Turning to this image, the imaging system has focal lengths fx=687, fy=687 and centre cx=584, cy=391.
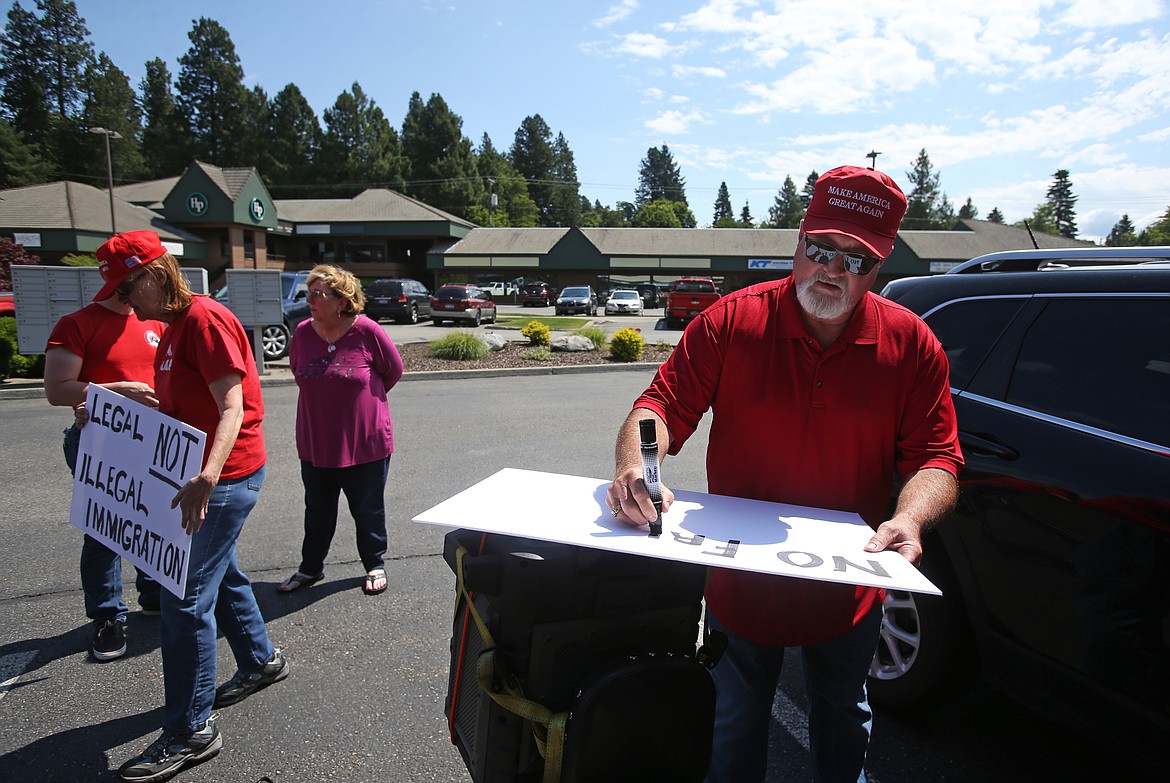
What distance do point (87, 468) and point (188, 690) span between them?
1113mm

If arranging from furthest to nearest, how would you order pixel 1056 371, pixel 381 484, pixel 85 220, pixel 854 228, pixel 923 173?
pixel 923 173, pixel 85 220, pixel 381 484, pixel 1056 371, pixel 854 228

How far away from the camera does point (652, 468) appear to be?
1.58 m

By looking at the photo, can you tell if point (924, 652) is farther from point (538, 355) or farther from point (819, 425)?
point (538, 355)

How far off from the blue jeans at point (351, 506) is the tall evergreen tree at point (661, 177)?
14978 centimetres

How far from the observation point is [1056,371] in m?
2.60

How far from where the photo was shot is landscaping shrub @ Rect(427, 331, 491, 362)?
15.4 metres

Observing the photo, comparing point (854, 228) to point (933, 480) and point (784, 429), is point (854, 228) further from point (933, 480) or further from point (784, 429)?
point (933, 480)

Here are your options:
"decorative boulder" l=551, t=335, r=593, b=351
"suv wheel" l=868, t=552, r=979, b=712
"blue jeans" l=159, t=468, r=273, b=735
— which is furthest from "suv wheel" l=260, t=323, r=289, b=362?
"suv wheel" l=868, t=552, r=979, b=712

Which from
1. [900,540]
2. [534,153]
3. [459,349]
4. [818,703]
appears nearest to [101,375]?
[818,703]

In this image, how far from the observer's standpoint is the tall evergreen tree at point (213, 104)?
86.8 meters

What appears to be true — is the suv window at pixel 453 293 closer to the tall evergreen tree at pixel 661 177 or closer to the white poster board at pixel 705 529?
the white poster board at pixel 705 529

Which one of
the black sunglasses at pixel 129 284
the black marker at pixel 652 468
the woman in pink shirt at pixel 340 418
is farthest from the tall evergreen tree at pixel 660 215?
the black marker at pixel 652 468

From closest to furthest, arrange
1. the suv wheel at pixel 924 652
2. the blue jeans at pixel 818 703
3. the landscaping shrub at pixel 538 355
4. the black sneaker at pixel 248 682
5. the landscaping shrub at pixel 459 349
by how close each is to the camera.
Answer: the blue jeans at pixel 818 703 → the suv wheel at pixel 924 652 → the black sneaker at pixel 248 682 → the landscaping shrub at pixel 459 349 → the landscaping shrub at pixel 538 355

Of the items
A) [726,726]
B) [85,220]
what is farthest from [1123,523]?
[85,220]
